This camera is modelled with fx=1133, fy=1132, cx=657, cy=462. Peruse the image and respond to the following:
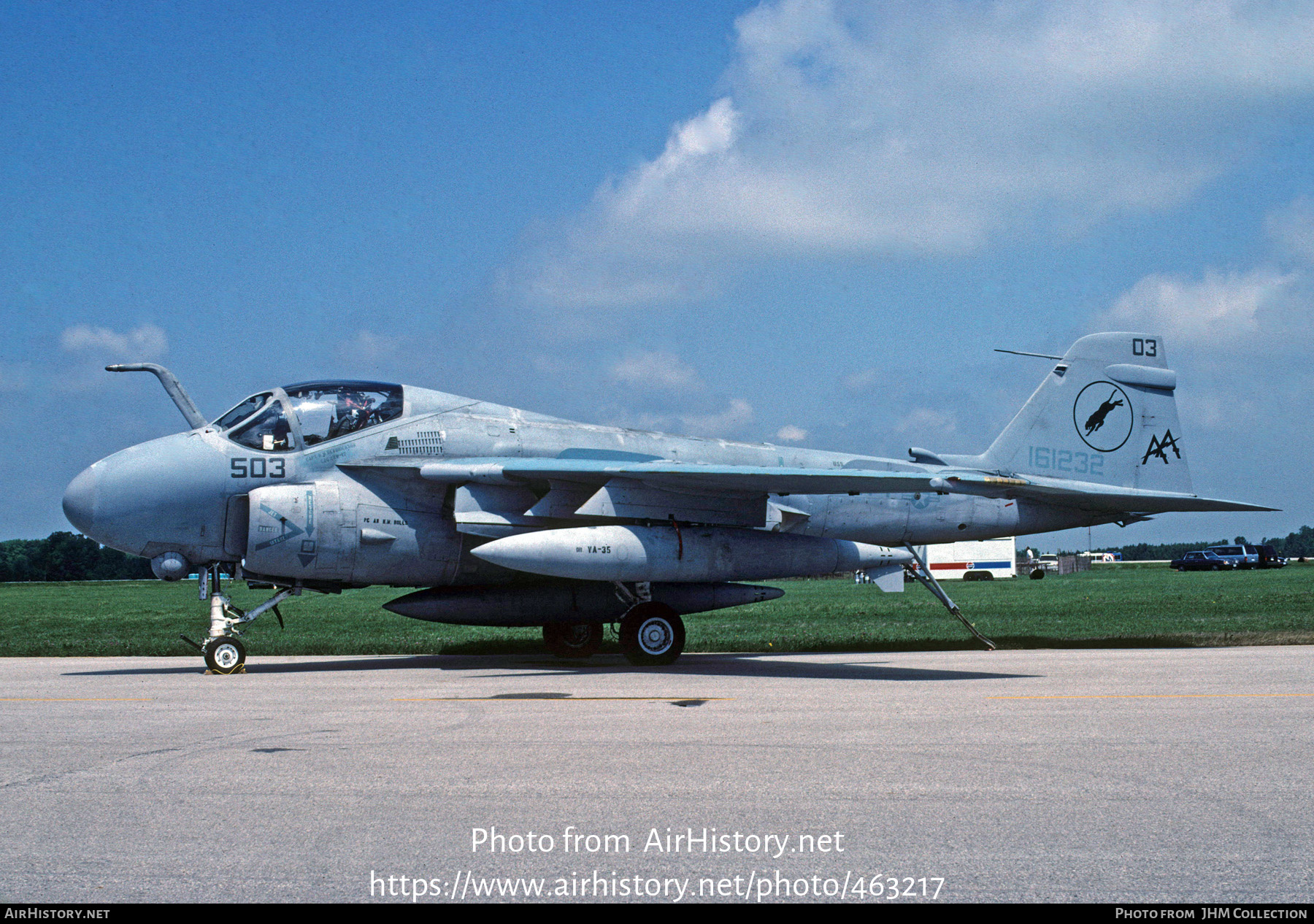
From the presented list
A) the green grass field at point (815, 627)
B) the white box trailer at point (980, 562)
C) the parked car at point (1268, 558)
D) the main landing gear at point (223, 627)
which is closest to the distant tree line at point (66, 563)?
the white box trailer at point (980, 562)

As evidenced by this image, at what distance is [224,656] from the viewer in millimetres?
13438

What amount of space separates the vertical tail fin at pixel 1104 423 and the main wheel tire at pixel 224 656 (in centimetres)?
1107

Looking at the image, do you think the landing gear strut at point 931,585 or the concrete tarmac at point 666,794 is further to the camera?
the landing gear strut at point 931,585

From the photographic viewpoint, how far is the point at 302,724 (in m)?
8.60

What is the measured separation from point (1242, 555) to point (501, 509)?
91491mm

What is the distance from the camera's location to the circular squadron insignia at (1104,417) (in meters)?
17.4

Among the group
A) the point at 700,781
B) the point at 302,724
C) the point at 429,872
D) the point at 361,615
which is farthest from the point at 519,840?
the point at 361,615

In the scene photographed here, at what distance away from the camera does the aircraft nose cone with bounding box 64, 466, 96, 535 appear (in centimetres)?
1324

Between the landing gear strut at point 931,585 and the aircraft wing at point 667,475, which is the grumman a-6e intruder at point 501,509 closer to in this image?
the aircraft wing at point 667,475

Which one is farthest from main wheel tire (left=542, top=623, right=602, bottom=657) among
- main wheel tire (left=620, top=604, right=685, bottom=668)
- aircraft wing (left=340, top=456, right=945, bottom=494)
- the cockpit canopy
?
the cockpit canopy

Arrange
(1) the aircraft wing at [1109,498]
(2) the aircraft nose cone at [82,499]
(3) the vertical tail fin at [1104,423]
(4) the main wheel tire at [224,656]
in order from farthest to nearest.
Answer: (3) the vertical tail fin at [1104,423] → (1) the aircraft wing at [1109,498] → (4) the main wheel tire at [224,656] → (2) the aircraft nose cone at [82,499]

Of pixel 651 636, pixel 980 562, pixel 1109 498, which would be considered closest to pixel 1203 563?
pixel 980 562

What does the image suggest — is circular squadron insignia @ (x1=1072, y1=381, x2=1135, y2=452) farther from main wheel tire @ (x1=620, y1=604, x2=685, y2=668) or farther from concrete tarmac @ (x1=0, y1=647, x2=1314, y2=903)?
main wheel tire @ (x1=620, y1=604, x2=685, y2=668)

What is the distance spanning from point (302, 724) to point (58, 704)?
3.10 meters
